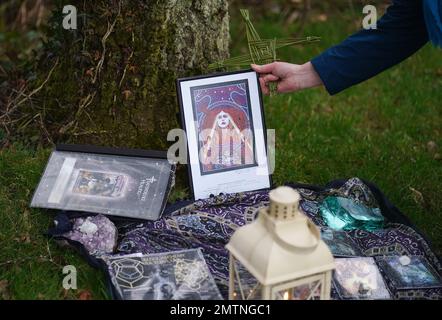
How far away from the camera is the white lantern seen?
199cm

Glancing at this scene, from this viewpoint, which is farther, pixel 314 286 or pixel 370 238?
pixel 370 238

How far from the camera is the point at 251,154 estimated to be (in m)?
3.02

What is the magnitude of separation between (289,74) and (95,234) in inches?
42.6

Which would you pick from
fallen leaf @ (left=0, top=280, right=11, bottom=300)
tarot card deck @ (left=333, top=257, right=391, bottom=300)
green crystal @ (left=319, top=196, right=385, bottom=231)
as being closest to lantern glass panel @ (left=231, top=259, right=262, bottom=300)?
tarot card deck @ (left=333, top=257, right=391, bottom=300)

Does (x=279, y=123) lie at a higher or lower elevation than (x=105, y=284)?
higher

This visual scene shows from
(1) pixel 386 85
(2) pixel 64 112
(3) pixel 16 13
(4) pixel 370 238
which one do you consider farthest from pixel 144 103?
(3) pixel 16 13

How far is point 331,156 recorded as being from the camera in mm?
3623

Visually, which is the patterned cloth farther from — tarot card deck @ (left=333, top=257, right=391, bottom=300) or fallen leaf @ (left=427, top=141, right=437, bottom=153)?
fallen leaf @ (left=427, top=141, right=437, bottom=153)

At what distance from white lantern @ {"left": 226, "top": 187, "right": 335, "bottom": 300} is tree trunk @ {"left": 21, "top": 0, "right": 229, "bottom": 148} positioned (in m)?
1.16

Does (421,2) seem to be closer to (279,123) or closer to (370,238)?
(370,238)

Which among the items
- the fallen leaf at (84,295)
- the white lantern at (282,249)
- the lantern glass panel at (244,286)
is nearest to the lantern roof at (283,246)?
the white lantern at (282,249)

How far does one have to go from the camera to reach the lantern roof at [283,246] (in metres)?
1.98

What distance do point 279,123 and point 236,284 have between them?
1.71 metres

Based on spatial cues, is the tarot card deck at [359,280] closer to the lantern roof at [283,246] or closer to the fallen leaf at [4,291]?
the lantern roof at [283,246]
